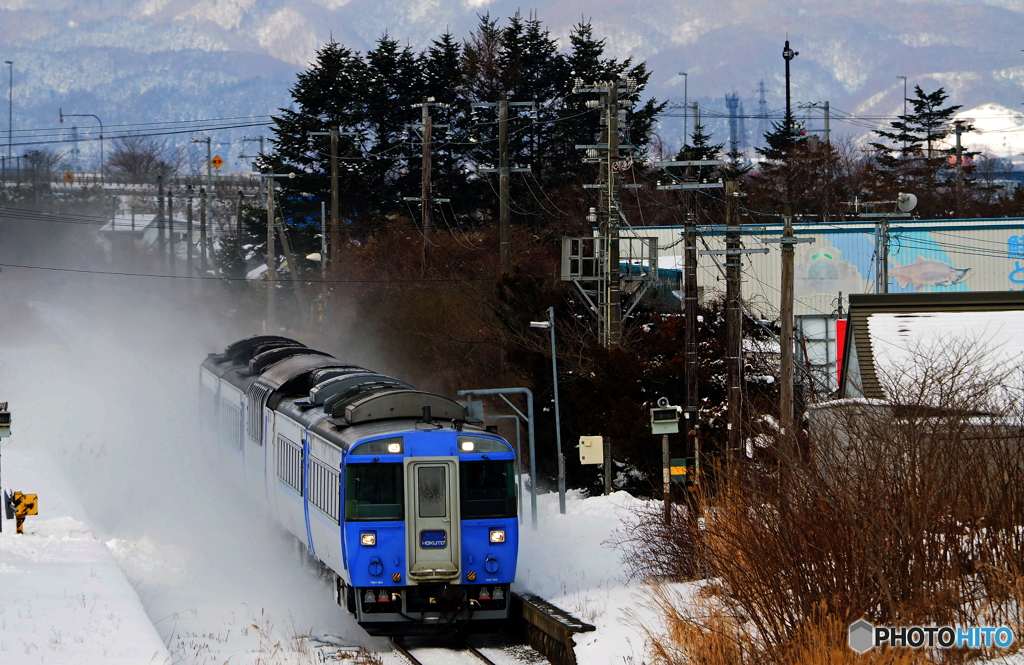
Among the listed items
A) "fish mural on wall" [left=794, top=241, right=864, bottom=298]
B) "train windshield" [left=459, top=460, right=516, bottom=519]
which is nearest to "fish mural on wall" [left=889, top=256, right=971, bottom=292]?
"fish mural on wall" [left=794, top=241, right=864, bottom=298]

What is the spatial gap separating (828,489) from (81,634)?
25.9 ft

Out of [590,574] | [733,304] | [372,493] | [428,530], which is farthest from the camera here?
[733,304]

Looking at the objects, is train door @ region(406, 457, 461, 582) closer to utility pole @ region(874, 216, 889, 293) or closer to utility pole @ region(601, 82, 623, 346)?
utility pole @ region(601, 82, 623, 346)

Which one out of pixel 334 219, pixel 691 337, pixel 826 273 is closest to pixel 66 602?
pixel 691 337

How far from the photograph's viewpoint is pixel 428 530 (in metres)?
14.7

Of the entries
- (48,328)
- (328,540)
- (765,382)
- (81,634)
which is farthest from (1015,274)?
Answer: (48,328)

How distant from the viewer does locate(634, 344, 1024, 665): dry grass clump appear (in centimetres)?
1014

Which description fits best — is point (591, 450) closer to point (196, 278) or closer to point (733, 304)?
point (733, 304)

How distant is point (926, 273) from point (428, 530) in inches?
1328

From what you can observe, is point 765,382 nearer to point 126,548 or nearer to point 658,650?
point 126,548

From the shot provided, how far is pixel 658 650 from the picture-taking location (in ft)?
37.4

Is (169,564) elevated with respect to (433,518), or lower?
lower

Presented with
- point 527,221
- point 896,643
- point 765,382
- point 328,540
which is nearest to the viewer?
point 896,643

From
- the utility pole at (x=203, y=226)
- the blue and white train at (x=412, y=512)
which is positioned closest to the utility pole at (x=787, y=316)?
the blue and white train at (x=412, y=512)
